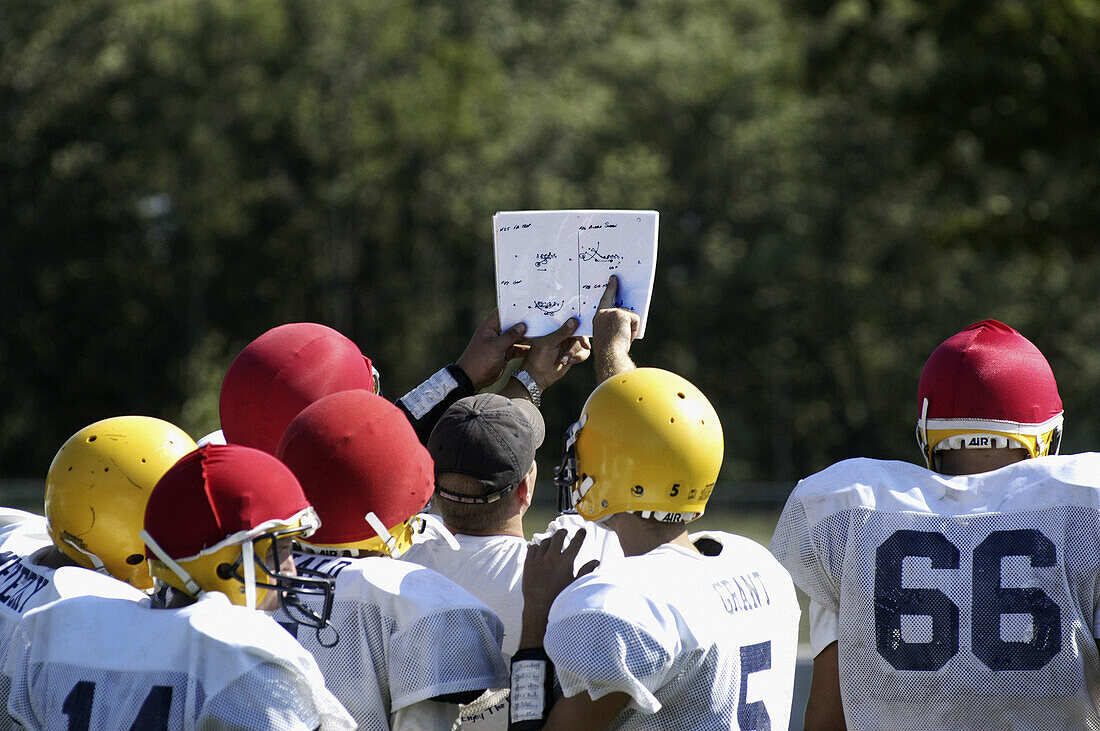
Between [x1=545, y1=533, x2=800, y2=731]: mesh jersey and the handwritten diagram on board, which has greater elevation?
the handwritten diagram on board

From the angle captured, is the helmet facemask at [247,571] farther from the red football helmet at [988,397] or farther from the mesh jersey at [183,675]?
the red football helmet at [988,397]

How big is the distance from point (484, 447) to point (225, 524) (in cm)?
75

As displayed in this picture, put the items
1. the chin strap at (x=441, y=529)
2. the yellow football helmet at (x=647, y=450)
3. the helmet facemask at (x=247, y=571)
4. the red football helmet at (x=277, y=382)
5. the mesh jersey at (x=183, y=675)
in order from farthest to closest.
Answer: the red football helmet at (x=277, y=382)
the chin strap at (x=441, y=529)
the yellow football helmet at (x=647, y=450)
the helmet facemask at (x=247, y=571)
the mesh jersey at (x=183, y=675)

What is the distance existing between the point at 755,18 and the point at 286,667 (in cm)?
3235

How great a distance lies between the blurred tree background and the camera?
25.3 meters

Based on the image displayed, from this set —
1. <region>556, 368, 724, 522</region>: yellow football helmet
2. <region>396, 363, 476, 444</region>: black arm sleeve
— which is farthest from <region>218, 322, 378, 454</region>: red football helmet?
<region>556, 368, 724, 522</region>: yellow football helmet

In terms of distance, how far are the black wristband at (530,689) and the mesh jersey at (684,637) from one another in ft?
0.28

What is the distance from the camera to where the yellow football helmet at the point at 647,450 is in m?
2.80

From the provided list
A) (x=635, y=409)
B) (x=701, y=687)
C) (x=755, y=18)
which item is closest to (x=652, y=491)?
(x=635, y=409)

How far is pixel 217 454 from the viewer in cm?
253

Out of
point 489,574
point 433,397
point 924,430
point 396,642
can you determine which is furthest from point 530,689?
point 433,397

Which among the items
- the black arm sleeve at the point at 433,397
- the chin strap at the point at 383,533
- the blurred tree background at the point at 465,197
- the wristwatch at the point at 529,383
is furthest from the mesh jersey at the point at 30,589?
the blurred tree background at the point at 465,197

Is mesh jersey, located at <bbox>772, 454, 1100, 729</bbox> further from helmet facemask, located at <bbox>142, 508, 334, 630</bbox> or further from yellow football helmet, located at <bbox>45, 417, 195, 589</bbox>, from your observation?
yellow football helmet, located at <bbox>45, 417, 195, 589</bbox>

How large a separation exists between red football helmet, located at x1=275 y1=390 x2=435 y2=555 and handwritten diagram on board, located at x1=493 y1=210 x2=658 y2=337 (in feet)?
3.63
